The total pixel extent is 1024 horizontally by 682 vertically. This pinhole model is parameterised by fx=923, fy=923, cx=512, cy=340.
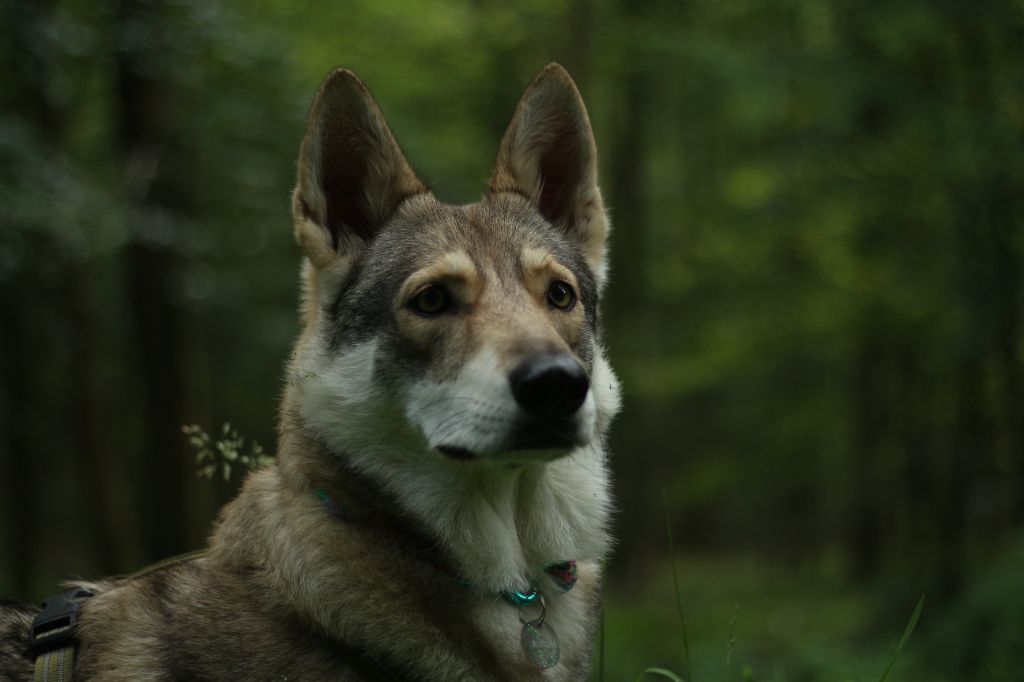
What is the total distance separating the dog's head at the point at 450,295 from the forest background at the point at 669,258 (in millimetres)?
1238

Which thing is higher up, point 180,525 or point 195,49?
point 195,49

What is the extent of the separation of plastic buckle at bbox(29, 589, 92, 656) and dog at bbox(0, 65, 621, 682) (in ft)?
0.16

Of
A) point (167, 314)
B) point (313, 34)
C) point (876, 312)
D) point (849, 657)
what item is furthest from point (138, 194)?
point (876, 312)

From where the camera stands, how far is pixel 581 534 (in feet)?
11.0

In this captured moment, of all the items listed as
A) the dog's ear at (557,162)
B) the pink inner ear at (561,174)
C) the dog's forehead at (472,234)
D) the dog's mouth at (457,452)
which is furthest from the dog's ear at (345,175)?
the dog's mouth at (457,452)

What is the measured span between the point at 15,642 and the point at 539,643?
1.74 metres

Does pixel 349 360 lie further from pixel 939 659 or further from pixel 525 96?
pixel 939 659

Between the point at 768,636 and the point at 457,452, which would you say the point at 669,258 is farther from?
the point at 457,452

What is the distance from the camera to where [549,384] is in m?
2.84

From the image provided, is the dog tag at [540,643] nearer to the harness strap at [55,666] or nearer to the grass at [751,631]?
the grass at [751,631]

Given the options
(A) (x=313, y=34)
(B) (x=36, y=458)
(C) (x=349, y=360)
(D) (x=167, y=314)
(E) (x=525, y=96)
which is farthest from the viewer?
(B) (x=36, y=458)

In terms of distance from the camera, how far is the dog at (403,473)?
288cm

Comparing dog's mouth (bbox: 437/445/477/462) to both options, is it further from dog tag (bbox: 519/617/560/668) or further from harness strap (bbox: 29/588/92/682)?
harness strap (bbox: 29/588/92/682)

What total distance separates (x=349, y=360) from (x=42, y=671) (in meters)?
1.37
